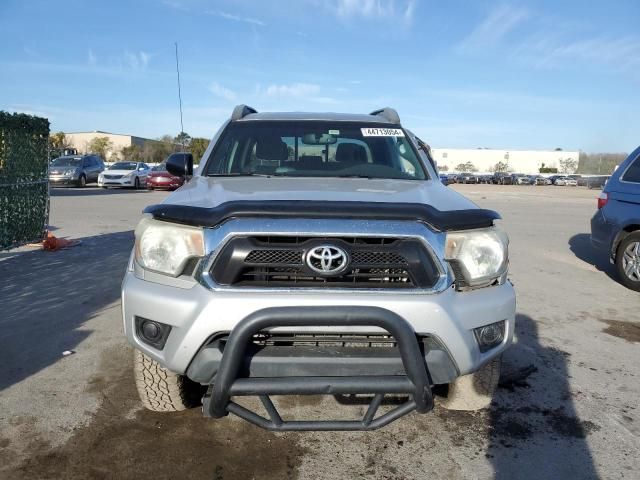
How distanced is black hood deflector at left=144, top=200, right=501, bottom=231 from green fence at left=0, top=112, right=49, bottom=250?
20.1 ft

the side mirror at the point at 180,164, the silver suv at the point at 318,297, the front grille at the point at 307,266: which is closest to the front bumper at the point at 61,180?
the side mirror at the point at 180,164

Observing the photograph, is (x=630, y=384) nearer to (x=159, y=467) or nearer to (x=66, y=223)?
(x=159, y=467)

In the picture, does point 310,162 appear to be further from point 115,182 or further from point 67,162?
point 67,162

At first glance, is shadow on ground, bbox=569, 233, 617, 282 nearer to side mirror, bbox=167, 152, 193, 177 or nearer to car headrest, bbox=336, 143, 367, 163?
car headrest, bbox=336, 143, 367, 163

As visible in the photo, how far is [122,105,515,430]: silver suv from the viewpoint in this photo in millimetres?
2166

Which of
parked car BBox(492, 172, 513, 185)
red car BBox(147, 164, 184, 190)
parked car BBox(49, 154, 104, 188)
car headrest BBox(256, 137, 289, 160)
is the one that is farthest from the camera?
parked car BBox(492, 172, 513, 185)

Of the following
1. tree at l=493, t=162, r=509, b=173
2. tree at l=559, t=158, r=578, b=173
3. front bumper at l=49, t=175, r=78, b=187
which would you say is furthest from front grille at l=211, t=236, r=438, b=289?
tree at l=559, t=158, r=578, b=173

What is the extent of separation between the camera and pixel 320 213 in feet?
7.41

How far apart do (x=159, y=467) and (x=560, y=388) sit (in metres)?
2.57

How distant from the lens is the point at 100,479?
2408mm

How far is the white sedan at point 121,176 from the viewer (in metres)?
23.5

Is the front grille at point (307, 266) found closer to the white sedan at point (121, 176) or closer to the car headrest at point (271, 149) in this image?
the car headrest at point (271, 149)

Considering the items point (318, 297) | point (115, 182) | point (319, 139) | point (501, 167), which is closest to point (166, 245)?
point (318, 297)

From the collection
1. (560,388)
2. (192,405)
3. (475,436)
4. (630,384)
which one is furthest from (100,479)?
(630,384)
